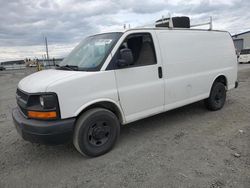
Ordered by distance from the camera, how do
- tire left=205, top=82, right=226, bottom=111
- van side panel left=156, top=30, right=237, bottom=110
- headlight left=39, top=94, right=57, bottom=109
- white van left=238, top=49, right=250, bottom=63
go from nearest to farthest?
headlight left=39, top=94, right=57, bottom=109
van side panel left=156, top=30, right=237, bottom=110
tire left=205, top=82, right=226, bottom=111
white van left=238, top=49, right=250, bottom=63

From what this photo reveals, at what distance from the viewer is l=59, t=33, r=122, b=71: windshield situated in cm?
369

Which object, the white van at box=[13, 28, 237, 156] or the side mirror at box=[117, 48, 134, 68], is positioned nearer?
the white van at box=[13, 28, 237, 156]

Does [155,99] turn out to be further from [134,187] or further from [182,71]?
[134,187]

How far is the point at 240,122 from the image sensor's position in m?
4.93

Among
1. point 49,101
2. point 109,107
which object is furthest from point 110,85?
point 49,101

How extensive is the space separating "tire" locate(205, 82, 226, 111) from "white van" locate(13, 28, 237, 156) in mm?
443

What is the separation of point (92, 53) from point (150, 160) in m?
2.11

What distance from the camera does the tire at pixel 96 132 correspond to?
3454 millimetres

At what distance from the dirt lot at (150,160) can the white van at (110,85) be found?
17.5 inches

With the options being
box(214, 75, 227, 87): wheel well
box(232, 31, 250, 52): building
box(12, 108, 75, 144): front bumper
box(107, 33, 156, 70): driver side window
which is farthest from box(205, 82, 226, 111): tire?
box(232, 31, 250, 52): building

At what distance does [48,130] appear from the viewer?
3.16m

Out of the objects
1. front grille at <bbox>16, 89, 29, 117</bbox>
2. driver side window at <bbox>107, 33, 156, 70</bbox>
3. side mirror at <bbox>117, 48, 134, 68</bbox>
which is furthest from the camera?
driver side window at <bbox>107, 33, 156, 70</bbox>

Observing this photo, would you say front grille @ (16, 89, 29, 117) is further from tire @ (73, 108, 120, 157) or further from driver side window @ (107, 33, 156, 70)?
driver side window @ (107, 33, 156, 70)

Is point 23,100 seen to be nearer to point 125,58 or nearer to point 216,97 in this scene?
point 125,58
